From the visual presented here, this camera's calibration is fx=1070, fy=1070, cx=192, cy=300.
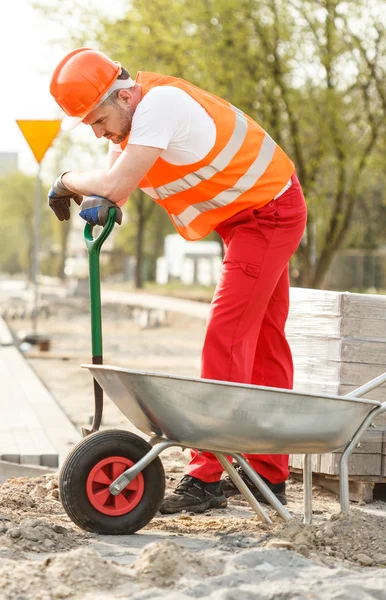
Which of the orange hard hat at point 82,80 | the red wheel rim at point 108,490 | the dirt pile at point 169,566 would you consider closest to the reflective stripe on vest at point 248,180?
the orange hard hat at point 82,80

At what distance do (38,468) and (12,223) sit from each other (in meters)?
72.0

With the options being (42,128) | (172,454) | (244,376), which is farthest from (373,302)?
(42,128)

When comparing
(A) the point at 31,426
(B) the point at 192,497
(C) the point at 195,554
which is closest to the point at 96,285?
(B) the point at 192,497

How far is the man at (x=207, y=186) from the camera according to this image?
3.75 metres

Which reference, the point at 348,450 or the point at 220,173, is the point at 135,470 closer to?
the point at 348,450

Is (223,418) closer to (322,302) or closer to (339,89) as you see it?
(322,302)

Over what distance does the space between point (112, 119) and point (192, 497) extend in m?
1.50

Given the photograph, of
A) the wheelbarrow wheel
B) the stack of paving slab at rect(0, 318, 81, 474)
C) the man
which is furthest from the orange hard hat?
the stack of paving slab at rect(0, 318, 81, 474)

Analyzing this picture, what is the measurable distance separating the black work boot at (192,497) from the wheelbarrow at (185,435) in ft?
1.56

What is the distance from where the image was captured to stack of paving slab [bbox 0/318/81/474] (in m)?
5.30

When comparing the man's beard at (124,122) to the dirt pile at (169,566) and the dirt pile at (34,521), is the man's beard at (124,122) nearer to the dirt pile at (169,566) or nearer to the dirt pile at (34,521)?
the dirt pile at (34,521)

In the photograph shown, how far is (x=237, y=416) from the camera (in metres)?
3.44

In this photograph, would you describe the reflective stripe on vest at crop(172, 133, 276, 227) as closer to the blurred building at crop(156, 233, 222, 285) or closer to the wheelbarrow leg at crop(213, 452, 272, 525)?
the wheelbarrow leg at crop(213, 452, 272, 525)

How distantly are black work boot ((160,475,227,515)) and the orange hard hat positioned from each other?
1494 mm
